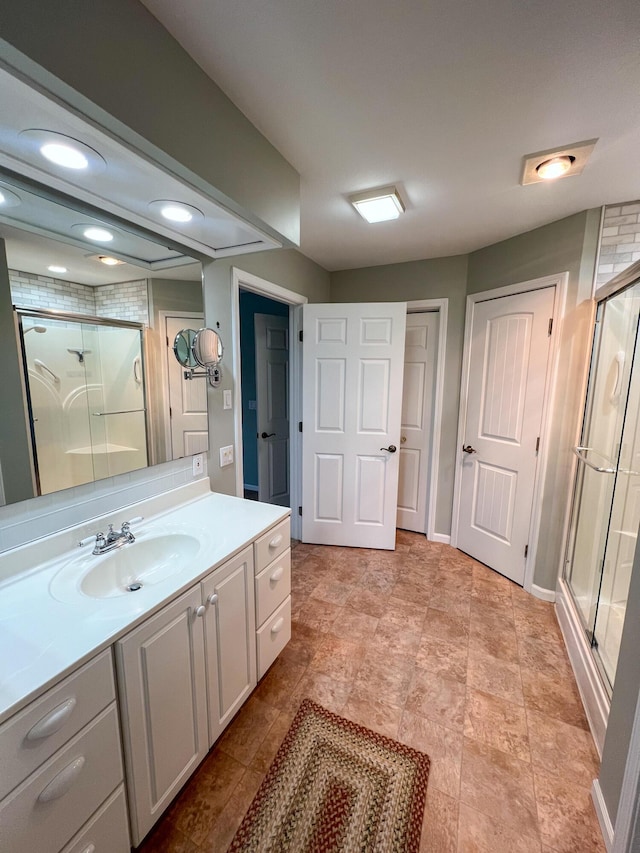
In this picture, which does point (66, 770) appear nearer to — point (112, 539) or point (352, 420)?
point (112, 539)

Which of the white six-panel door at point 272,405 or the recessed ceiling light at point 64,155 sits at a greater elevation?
the recessed ceiling light at point 64,155

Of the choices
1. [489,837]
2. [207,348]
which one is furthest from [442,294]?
[489,837]

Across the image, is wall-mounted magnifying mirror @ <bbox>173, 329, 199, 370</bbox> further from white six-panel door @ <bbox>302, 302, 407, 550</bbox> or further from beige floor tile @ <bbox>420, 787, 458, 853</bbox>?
beige floor tile @ <bbox>420, 787, 458, 853</bbox>

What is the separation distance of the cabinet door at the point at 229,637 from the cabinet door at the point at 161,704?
50 mm

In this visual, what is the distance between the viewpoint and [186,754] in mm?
1128

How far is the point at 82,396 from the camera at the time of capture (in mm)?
1257

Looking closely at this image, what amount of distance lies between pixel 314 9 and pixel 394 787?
2343mm

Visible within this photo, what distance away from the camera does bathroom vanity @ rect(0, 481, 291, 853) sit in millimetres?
726

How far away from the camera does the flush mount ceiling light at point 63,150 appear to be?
872 millimetres

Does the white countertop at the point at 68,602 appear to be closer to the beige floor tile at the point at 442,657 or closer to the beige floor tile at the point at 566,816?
the beige floor tile at the point at 442,657

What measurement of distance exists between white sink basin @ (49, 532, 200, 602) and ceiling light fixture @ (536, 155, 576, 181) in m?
2.14

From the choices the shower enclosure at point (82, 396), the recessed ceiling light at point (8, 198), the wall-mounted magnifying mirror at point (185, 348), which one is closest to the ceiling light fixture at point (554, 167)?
the wall-mounted magnifying mirror at point (185, 348)

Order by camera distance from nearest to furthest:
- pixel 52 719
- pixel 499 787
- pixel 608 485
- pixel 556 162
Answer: pixel 52 719 < pixel 499 787 < pixel 556 162 < pixel 608 485

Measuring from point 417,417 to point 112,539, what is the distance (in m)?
2.47
